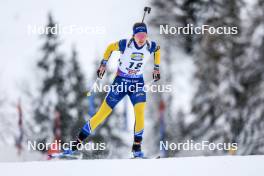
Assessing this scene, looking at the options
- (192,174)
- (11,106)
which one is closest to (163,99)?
(192,174)

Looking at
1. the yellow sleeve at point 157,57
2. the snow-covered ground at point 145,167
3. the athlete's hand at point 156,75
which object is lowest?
the snow-covered ground at point 145,167

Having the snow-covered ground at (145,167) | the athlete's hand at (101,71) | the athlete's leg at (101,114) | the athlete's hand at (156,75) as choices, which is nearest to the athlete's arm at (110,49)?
the athlete's hand at (101,71)

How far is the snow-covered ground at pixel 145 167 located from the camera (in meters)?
4.22

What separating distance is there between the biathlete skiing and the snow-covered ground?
167mm

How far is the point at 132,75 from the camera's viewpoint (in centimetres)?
447

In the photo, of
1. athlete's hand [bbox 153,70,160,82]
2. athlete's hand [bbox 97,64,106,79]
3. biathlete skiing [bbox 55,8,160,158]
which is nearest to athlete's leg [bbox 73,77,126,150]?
biathlete skiing [bbox 55,8,160,158]

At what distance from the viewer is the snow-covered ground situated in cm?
422

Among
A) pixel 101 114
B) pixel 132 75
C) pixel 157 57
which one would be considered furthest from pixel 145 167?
pixel 157 57

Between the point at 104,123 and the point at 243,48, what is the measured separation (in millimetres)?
1340

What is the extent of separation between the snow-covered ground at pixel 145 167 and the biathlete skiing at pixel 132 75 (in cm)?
17

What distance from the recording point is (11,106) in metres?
4.42

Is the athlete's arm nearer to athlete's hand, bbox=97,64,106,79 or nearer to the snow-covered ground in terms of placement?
athlete's hand, bbox=97,64,106,79

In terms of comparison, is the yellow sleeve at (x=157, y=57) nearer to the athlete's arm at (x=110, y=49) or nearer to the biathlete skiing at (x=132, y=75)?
the biathlete skiing at (x=132, y=75)

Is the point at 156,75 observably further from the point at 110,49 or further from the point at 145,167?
the point at 145,167
